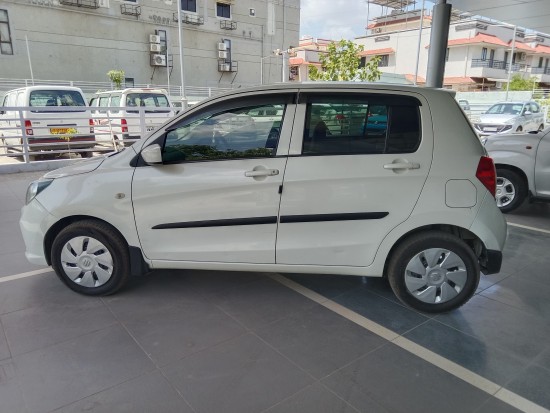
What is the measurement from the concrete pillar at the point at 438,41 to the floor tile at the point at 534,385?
17.8 ft

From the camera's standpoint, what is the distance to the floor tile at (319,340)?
2521mm

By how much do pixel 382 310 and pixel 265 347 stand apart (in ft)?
3.43

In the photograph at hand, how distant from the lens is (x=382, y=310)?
10.3 ft

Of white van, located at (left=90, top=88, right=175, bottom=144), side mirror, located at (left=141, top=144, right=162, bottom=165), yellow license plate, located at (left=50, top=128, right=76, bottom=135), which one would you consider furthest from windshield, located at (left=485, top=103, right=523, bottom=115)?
side mirror, located at (left=141, top=144, right=162, bottom=165)

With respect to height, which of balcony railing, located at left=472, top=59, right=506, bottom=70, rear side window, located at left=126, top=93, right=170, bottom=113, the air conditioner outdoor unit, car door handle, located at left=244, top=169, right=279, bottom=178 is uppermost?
balcony railing, located at left=472, top=59, right=506, bottom=70

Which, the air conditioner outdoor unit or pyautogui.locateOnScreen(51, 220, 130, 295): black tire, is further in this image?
the air conditioner outdoor unit

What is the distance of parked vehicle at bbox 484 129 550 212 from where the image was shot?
5625mm

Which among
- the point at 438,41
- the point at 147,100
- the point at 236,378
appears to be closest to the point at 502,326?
the point at 236,378

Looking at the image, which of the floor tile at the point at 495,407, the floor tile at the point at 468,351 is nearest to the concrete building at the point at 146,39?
the floor tile at the point at 468,351

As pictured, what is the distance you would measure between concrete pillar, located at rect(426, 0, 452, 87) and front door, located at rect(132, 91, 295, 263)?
190 inches

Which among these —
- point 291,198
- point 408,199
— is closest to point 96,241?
point 291,198

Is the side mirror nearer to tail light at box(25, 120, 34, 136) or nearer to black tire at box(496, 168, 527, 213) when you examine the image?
black tire at box(496, 168, 527, 213)

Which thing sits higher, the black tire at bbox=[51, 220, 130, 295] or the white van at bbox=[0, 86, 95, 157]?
the white van at bbox=[0, 86, 95, 157]

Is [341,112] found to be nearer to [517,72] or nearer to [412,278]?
[412,278]
